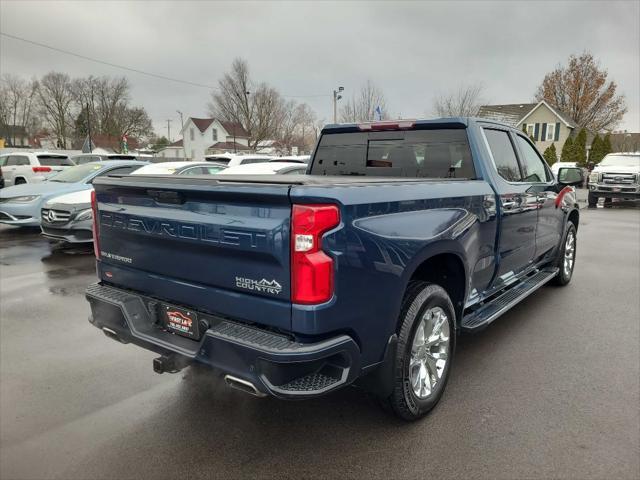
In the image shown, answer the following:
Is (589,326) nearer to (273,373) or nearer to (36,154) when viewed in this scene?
(273,373)

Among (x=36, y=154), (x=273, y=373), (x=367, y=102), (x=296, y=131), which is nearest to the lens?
(x=273, y=373)

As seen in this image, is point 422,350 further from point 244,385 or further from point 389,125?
point 389,125

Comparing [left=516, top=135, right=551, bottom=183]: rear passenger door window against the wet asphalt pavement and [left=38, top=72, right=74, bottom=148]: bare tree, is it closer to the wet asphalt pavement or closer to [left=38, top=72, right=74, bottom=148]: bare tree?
the wet asphalt pavement

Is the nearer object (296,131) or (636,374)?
(636,374)

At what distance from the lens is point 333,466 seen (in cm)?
257

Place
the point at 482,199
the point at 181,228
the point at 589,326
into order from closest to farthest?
the point at 181,228, the point at 482,199, the point at 589,326

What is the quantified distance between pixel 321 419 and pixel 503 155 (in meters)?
2.80

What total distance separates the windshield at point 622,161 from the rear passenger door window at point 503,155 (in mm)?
17612

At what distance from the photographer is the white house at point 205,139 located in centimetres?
6731

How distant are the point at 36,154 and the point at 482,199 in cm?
1910

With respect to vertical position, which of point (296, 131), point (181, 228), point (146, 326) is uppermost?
point (296, 131)

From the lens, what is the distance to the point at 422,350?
2.96 meters

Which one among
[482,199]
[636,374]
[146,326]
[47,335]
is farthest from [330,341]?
[47,335]

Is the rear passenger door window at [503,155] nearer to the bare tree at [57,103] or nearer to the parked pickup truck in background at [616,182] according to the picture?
the parked pickup truck in background at [616,182]
